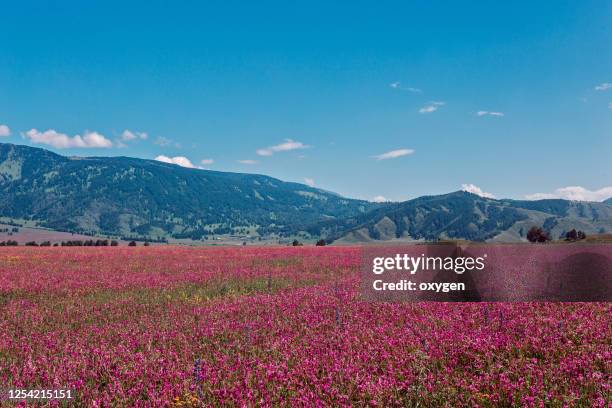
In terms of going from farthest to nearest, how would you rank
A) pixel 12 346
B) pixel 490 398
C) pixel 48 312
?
1. pixel 48 312
2. pixel 12 346
3. pixel 490 398

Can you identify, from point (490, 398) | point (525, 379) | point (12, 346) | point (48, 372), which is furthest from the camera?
point (12, 346)

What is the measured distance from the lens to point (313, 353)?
6.96 metres

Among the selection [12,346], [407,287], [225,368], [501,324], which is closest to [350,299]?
[407,287]

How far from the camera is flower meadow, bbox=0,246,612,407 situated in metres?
5.29

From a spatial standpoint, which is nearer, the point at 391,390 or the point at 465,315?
the point at 391,390

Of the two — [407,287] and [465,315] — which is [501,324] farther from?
[407,287]

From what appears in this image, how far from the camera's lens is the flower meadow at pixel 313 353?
5.29 m

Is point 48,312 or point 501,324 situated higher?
point 501,324

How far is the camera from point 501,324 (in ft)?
26.8

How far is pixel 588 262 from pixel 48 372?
668 inches

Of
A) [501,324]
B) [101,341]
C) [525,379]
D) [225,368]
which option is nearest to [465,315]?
[501,324]

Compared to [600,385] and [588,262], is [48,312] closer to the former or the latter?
[600,385]

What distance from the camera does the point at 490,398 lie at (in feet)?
16.6

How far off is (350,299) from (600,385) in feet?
23.4
